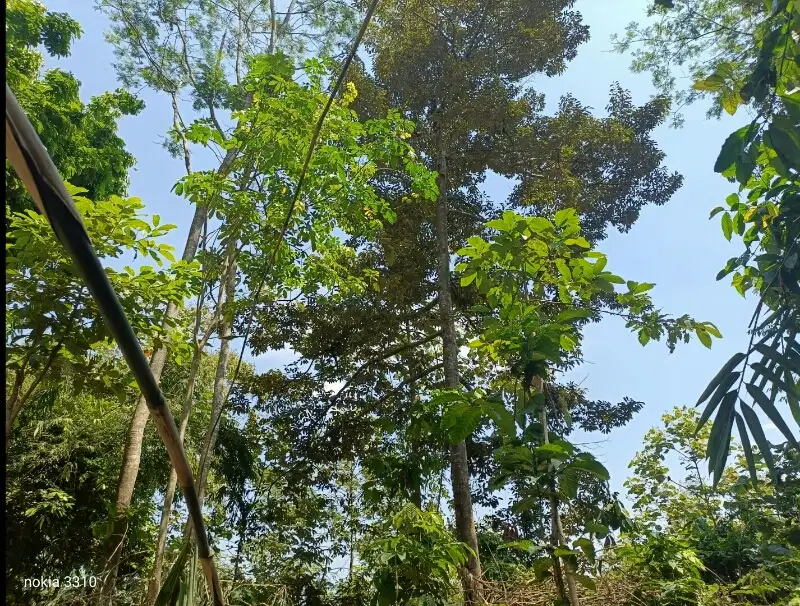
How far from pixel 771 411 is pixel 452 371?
411cm

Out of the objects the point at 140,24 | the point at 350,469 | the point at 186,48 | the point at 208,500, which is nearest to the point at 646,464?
the point at 350,469

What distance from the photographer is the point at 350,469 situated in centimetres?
782

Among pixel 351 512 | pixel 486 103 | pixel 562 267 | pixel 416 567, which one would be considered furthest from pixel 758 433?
pixel 351 512

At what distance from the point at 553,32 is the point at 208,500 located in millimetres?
7244

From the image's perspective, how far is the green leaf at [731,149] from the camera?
1.30 m

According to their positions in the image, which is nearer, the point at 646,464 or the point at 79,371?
the point at 79,371

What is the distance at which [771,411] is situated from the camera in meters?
1.17

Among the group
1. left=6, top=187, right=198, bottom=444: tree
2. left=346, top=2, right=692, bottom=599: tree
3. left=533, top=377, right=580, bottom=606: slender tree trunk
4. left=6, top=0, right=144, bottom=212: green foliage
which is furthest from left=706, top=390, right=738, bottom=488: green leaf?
left=6, top=0, right=144, bottom=212: green foliage

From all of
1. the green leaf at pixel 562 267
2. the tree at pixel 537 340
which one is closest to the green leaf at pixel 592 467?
the tree at pixel 537 340

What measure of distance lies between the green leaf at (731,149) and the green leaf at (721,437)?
0.55 metres

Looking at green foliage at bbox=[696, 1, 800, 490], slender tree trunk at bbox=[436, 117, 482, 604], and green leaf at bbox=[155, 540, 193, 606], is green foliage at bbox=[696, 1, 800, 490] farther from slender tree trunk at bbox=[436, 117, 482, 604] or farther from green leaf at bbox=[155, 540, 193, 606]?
slender tree trunk at bbox=[436, 117, 482, 604]

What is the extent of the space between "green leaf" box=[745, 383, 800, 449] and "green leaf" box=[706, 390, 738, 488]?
0.17 feet

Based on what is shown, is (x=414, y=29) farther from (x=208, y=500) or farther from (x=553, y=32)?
(x=208, y=500)

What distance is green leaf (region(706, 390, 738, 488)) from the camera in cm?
123
